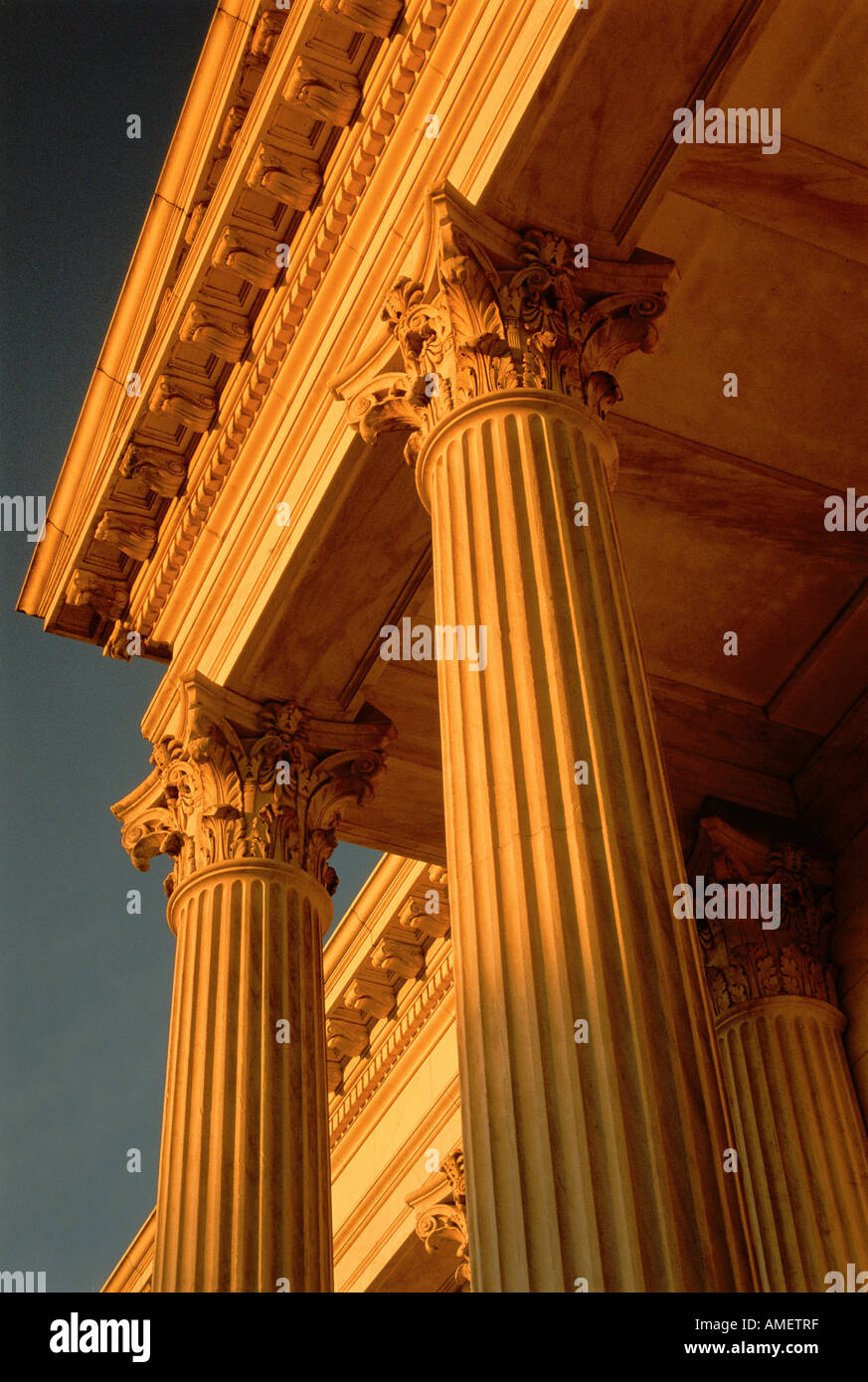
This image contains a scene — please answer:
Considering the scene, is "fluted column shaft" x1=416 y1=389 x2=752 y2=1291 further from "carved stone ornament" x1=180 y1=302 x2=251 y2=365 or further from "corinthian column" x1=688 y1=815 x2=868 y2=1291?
"corinthian column" x1=688 y1=815 x2=868 y2=1291

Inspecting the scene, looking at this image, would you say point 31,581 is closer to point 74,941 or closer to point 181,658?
point 181,658

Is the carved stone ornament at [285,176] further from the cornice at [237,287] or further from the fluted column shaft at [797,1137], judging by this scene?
the fluted column shaft at [797,1137]

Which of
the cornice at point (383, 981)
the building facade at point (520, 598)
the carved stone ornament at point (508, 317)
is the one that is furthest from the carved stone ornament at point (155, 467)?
the cornice at point (383, 981)

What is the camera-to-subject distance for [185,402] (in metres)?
19.6

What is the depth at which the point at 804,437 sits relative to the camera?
18500 mm

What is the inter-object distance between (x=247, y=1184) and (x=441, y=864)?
27.6ft

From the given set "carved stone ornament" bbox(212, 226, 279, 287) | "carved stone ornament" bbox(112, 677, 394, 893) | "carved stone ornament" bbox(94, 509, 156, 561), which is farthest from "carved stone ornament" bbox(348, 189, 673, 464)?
"carved stone ornament" bbox(94, 509, 156, 561)

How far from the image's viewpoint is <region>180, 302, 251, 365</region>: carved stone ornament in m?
18.8

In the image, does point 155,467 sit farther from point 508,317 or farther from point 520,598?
point 520,598

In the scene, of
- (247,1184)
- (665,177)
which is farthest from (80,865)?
(665,177)

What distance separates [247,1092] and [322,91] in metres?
10.6

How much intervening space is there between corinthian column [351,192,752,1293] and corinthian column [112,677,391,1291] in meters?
5.18

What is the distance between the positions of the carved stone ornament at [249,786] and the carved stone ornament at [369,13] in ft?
24.3

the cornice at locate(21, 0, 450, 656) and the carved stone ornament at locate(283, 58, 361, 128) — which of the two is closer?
the cornice at locate(21, 0, 450, 656)
